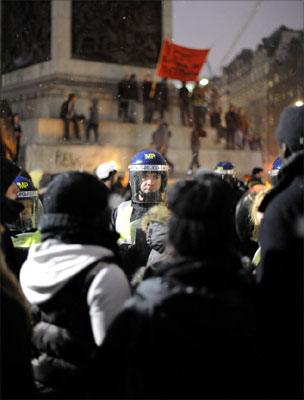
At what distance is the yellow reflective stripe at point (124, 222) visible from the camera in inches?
165

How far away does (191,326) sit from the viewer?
1.77 meters

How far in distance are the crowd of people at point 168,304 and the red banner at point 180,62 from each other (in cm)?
1359

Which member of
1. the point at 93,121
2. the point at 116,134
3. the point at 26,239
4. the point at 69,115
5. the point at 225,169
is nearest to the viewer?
the point at 26,239

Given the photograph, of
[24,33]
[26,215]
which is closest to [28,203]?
[26,215]

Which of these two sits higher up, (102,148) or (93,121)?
(93,121)

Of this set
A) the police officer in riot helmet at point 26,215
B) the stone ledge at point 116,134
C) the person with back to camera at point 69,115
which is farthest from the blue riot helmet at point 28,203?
the stone ledge at point 116,134

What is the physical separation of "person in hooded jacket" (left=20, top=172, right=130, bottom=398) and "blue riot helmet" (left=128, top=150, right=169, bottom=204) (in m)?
2.36

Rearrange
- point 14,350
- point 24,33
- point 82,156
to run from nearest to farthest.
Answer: point 14,350
point 82,156
point 24,33

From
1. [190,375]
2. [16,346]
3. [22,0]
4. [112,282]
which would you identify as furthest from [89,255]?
[22,0]

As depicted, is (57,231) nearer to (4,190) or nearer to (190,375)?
(4,190)

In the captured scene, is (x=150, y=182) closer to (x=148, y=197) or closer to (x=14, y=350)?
(x=148, y=197)

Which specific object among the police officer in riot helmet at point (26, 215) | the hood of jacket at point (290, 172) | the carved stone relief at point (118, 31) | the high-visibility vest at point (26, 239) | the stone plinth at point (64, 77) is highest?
the carved stone relief at point (118, 31)

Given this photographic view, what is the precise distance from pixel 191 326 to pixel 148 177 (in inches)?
121

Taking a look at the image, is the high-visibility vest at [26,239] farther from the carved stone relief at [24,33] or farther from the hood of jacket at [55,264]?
the carved stone relief at [24,33]
